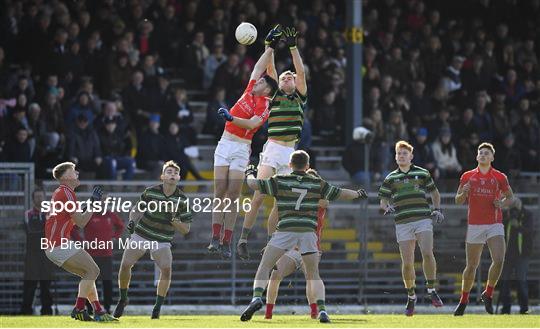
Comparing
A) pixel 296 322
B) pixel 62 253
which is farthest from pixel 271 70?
pixel 62 253

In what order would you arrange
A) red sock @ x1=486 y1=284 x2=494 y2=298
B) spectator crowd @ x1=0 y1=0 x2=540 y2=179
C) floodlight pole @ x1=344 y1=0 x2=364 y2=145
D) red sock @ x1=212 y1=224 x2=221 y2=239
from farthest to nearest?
floodlight pole @ x1=344 y1=0 x2=364 y2=145 → spectator crowd @ x1=0 y1=0 x2=540 y2=179 → red sock @ x1=212 y1=224 x2=221 y2=239 → red sock @ x1=486 y1=284 x2=494 y2=298

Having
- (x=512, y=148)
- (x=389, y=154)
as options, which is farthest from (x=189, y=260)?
(x=512, y=148)

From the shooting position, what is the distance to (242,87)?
30.4 meters

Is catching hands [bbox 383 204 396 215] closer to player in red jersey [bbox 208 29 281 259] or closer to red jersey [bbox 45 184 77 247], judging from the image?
player in red jersey [bbox 208 29 281 259]

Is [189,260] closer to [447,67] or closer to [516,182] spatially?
[516,182]

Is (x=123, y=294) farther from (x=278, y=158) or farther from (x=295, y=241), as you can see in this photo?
(x=295, y=241)

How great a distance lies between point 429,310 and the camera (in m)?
26.9

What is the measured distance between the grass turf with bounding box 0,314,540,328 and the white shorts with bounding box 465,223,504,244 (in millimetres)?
1088

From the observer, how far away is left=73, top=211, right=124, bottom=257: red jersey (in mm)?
25062

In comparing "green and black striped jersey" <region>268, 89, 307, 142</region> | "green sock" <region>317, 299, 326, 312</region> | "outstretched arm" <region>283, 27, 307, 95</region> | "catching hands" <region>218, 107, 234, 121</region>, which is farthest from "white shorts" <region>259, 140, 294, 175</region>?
"green sock" <region>317, 299, 326, 312</region>

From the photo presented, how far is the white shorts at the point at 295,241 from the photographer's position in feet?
68.8

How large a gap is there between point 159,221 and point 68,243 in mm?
1626

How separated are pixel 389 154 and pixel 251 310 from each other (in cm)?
935

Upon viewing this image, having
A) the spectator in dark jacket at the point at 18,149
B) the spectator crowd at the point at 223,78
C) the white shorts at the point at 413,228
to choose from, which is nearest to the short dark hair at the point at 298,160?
the white shorts at the point at 413,228
